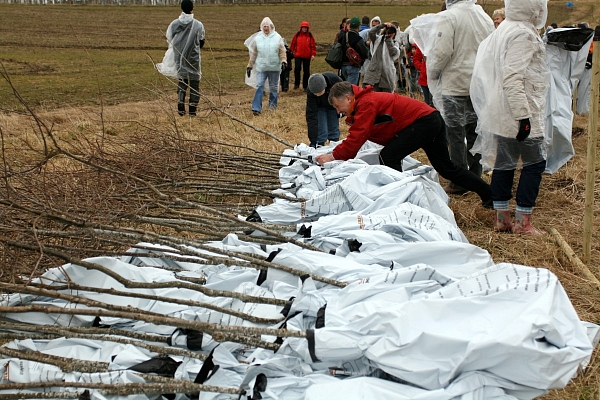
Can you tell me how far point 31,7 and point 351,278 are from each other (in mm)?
43556

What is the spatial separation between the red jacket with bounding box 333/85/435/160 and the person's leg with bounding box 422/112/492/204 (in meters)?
0.20

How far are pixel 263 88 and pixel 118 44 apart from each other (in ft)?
56.0

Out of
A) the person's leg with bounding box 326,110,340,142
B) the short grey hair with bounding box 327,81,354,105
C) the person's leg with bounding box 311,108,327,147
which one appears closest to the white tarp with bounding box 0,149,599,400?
the short grey hair with bounding box 327,81,354,105

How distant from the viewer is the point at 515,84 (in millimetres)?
3717

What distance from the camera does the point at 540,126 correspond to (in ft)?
12.5

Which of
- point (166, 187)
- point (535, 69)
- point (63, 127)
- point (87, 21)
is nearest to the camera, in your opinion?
point (535, 69)

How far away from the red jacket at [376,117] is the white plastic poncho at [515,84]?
2.09 ft

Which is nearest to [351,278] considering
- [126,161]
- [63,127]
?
[126,161]

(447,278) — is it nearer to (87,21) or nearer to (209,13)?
(87,21)

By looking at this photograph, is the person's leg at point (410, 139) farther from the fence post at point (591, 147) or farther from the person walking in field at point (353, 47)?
the person walking in field at point (353, 47)

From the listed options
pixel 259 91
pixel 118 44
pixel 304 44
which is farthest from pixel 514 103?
pixel 118 44

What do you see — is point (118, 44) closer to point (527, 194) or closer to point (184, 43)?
point (184, 43)

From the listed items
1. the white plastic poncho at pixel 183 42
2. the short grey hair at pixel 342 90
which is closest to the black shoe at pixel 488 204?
the short grey hair at pixel 342 90

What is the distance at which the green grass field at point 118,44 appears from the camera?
40.0 feet
